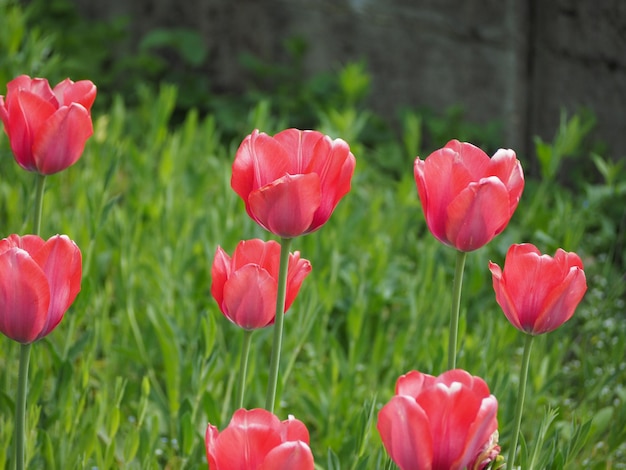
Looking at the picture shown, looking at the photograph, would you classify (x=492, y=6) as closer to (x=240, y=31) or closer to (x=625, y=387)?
(x=240, y=31)

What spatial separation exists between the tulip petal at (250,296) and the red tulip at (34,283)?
157mm

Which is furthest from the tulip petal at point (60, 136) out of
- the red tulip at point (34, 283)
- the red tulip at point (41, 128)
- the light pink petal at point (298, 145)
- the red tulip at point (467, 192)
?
the red tulip at point (467, 192)

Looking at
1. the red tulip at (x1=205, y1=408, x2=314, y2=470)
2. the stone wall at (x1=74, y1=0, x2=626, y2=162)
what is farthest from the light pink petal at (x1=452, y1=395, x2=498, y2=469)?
the stone wall at (x1=74, y1=0, x2=626, y2=162)

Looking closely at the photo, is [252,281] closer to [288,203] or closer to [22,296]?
[288,203]

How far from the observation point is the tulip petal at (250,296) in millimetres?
1020

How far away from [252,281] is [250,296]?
17 millimetres

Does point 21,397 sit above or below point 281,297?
below

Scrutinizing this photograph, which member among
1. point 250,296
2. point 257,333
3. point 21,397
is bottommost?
point 257,333

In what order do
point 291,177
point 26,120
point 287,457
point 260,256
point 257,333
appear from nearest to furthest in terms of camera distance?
point 287,457
point 291,177
point 260,256
point 26,120
point 257,333

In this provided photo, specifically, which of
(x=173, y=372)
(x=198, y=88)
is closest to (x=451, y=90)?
(x=198, y=88)

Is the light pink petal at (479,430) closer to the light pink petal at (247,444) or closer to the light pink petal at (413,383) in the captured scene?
the light pink petal at (413,383)

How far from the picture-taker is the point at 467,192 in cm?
99

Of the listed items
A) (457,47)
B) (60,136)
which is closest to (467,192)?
(60,136)

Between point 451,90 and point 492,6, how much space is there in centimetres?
32
